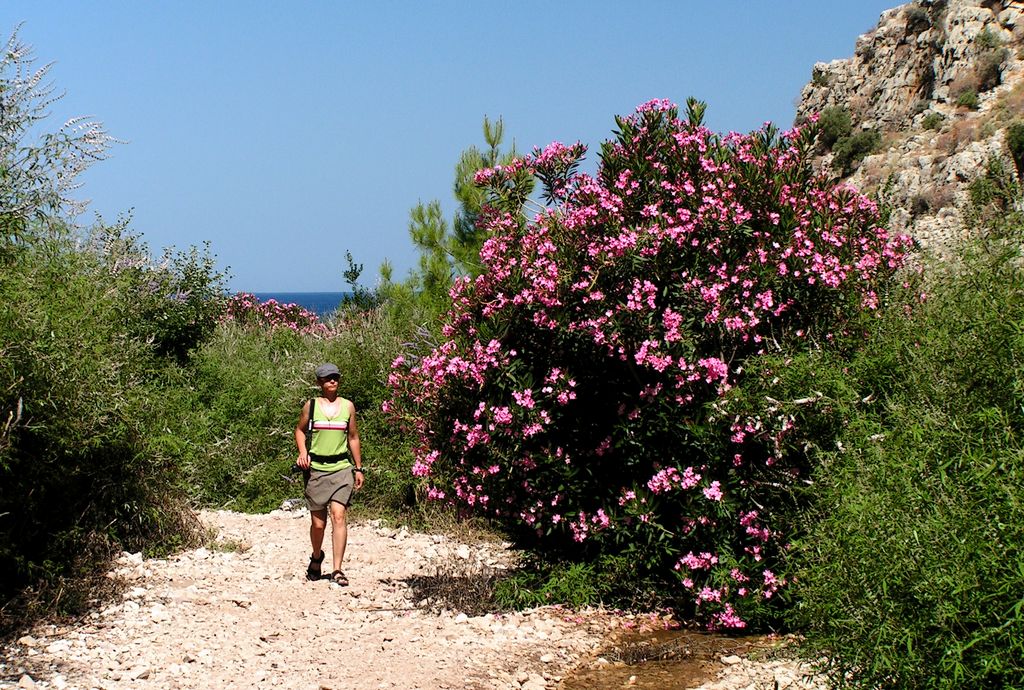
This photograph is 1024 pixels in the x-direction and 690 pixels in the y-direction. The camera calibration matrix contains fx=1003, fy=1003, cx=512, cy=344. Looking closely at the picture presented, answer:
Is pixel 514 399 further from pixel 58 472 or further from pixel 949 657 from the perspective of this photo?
pixel 949 657

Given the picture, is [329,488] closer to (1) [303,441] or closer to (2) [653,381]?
(1) [303,441]

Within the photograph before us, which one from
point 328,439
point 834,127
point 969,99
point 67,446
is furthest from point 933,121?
point 67,446

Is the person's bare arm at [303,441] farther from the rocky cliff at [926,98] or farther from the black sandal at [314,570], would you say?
the rocky cliff at [926,98]

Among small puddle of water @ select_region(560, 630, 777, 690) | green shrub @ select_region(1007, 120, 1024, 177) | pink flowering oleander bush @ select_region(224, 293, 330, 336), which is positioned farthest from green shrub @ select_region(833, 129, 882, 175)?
small puddle of water @ select_region(560, 630, 777, 690)

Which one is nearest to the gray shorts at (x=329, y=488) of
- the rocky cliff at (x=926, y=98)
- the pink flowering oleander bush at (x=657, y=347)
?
the pink flowering oleander bush at (x=657, y=347)

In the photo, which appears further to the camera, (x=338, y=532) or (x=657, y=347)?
(x=338, y=532)

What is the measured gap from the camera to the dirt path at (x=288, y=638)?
565 cm

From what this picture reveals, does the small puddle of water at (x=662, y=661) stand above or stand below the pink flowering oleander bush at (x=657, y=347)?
below

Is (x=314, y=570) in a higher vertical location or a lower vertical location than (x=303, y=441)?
lower

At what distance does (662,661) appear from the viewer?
230 inches

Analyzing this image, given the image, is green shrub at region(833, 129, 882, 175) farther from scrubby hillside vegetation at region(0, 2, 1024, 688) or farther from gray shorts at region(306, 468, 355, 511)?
gray shorts at region(306, 468, 355, 511)

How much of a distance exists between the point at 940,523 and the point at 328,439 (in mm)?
5438

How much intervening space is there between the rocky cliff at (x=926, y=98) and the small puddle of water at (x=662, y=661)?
26806mm

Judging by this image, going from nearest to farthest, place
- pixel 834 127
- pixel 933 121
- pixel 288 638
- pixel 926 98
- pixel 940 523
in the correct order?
pixel 940 523
pixel 288 638
pixel 933 121
pixel 926 98
pixel 834 127
